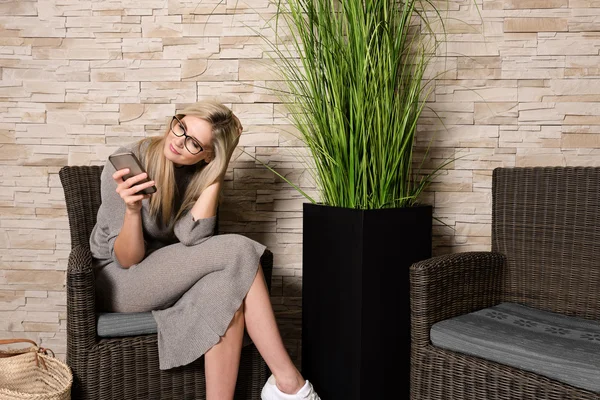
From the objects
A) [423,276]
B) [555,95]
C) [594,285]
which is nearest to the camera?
[423,276]

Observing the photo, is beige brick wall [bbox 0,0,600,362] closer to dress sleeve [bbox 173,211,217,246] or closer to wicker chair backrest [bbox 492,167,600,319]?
wicker chair backrest [bbox 492,167,600,319]

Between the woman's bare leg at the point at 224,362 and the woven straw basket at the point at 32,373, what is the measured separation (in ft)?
1.32

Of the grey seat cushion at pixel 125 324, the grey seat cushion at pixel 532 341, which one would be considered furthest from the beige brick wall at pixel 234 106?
the grey seat cushion at pixel 125 324

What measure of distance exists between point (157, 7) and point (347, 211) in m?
1.27

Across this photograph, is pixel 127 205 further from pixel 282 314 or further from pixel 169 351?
pixel 282 314

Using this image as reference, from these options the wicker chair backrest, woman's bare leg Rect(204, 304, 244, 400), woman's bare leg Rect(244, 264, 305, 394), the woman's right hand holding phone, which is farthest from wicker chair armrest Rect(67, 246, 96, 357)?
the wicker chair backrest

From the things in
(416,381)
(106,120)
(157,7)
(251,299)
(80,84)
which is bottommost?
(416,381)

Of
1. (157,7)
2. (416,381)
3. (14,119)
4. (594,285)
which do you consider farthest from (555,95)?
(14,119)

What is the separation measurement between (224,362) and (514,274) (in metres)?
1.06

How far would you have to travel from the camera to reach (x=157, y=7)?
2.47 metres

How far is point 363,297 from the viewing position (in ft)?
6.00

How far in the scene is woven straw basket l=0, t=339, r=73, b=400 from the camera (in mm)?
1787

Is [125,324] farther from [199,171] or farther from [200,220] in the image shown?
[199,171]

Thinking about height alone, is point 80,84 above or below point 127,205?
above
